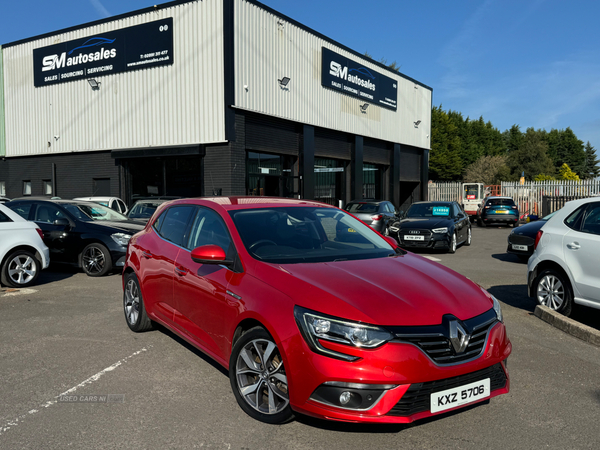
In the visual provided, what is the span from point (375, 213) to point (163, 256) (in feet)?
40.9

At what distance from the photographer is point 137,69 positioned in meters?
19.8

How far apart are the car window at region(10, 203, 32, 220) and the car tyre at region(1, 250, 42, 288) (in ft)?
7.18

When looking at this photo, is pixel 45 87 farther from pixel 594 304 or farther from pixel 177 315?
pixel 594 304

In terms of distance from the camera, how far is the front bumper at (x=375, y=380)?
2818 millimetres

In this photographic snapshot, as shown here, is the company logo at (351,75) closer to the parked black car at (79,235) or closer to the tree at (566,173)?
the parked black car at (79,235)

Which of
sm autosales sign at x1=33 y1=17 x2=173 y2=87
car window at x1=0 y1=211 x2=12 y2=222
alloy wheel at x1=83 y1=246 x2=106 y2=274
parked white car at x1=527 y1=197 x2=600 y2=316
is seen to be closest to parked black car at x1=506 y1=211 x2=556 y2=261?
Result: parked white car at x1=527 y1=197 x2=600 y2=316

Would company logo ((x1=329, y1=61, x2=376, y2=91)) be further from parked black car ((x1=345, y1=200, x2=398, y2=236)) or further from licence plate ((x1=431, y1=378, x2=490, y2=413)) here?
licence plate ((x1=431, y1=378, x2=490, y2=413))

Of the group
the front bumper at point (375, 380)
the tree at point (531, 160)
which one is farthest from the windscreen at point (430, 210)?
the tree at point (531, 160)

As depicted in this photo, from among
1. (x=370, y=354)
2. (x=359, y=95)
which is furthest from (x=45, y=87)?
(x=370, y=354)

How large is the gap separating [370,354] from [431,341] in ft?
1.32

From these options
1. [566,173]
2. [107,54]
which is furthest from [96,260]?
[566,173]

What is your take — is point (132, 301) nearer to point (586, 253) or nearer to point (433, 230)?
point (586, 253)

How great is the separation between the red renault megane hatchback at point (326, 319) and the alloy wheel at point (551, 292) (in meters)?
2.96

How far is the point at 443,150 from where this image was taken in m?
67.9
